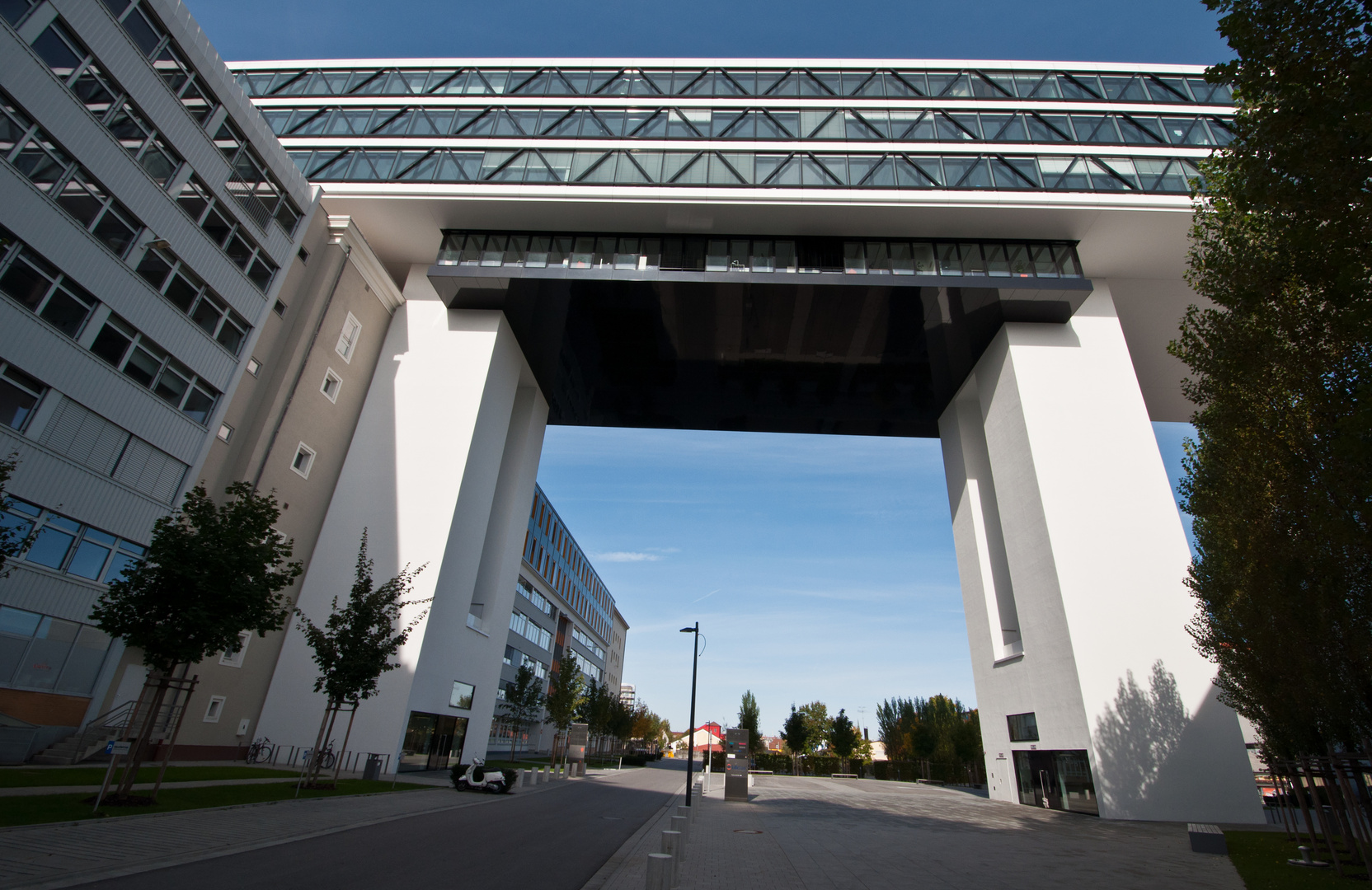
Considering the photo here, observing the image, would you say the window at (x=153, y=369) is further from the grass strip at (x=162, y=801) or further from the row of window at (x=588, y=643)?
the row of window at (x=588, y=643)

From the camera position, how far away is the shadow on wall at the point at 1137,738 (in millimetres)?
23172

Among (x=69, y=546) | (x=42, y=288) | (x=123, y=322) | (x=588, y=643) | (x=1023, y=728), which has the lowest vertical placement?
(x=1023, y=728)

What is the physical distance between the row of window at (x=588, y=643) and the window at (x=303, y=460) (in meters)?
Result: 55.4

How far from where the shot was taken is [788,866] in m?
12.4

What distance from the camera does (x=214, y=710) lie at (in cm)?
2367

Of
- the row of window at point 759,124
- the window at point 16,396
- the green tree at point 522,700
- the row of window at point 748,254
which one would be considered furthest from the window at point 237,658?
the row of window at point 759,124

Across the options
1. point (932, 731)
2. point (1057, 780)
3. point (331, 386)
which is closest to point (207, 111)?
point (331, 386)

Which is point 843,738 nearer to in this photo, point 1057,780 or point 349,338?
point 1057,780

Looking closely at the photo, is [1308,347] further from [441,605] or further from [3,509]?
[441,605]

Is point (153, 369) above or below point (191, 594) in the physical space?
above

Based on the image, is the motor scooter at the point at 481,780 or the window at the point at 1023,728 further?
the window at the point at 1023,728

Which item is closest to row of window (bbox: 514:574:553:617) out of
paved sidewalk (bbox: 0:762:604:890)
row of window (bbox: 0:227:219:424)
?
row of window (bbox: 0:227:219:424)

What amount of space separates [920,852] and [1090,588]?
15913 mm

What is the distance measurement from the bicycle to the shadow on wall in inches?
1241
